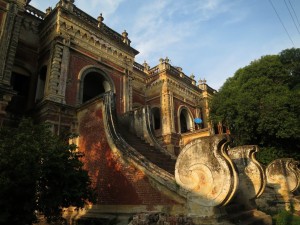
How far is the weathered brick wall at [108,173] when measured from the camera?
267 inches

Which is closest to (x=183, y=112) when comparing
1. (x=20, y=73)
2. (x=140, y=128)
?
(x=140, y=128)

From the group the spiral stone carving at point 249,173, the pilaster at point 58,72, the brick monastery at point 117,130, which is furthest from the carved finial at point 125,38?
the spiral stone carving at point 249,173

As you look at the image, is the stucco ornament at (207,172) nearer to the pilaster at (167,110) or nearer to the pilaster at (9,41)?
the pilaster at (9,41)

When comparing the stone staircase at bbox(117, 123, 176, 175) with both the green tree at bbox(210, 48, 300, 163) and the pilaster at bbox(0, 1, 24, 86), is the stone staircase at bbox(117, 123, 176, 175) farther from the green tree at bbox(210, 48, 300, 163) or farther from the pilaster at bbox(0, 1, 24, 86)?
the green tree at bbox(210, 48, 300, 163)

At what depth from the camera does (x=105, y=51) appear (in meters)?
15.6

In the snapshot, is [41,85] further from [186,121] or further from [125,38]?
[186,121]

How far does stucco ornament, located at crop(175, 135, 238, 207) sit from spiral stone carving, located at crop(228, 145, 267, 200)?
2231mm

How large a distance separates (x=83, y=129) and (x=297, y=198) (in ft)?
31.6

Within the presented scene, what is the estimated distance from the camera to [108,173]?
809 cm

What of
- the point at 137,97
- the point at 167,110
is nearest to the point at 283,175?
the point at 167,110

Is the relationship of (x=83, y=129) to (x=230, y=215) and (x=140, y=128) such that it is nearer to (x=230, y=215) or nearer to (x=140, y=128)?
(x=140, y=128)

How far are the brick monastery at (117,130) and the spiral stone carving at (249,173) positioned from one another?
30mm

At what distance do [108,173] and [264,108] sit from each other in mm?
14657

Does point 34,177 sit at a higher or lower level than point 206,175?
higher
